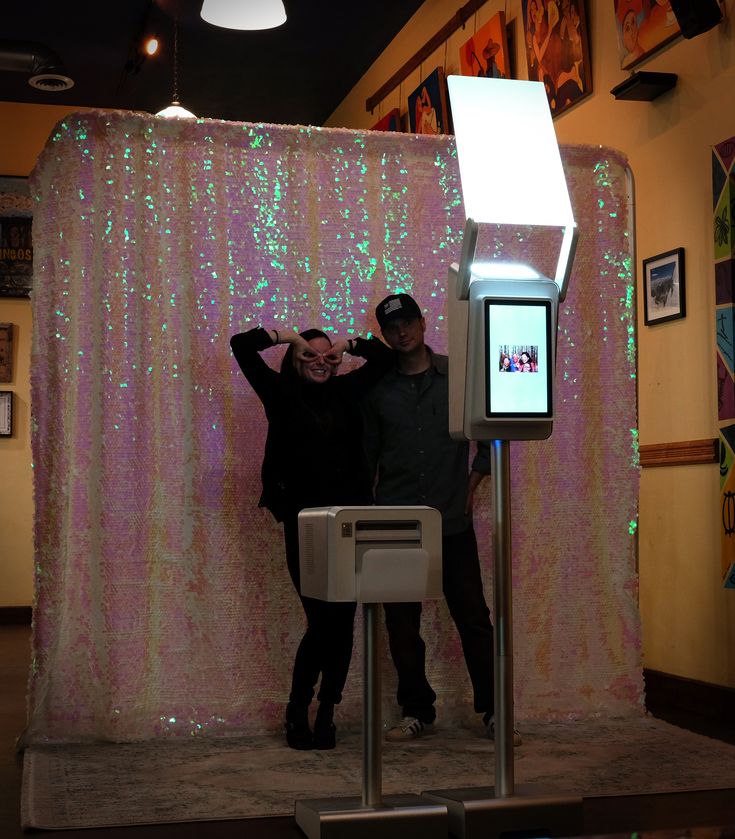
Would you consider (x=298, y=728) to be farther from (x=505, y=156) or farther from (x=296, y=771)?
(x=505, y=156)

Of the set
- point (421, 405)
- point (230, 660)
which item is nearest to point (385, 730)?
point (230, 660)

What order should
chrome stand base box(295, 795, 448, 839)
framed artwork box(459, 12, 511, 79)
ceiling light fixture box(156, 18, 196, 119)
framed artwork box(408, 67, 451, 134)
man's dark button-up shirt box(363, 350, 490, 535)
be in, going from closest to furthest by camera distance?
chrome stand base box(295, 795, 448, 839) < man's dark button-up shirt box(363, 350, 490, 535) < framed artwork box(459, 12, 511, 79) < ceiling light fixture box(156, 18, 196, 119) < framed artwork box(408, 67, 451, 134)

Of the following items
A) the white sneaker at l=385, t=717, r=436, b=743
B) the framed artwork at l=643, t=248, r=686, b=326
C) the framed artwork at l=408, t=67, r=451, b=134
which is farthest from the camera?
the framed artwork at l=408, t=67, r=451, b=134

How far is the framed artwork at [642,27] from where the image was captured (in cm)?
420

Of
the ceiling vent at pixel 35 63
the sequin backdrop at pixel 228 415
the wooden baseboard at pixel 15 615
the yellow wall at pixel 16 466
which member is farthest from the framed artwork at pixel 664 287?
the wooden baseboard at pixel 15 615

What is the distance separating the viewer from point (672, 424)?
173 inches

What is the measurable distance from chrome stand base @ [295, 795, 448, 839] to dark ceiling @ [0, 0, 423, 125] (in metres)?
4.77

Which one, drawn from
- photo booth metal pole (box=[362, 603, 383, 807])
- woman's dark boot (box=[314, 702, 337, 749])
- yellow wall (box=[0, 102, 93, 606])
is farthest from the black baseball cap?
yellow wall (box=[0, 102, 93, 606])

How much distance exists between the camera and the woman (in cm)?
358

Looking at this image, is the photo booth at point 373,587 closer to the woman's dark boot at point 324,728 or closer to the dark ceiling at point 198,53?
the woman's dark boot at point 324,728

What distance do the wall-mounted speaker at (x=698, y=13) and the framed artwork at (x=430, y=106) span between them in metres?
2.17

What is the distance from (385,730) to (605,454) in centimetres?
127

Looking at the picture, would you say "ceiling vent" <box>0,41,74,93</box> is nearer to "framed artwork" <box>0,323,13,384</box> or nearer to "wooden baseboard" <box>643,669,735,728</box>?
"framed artwork" <box>0,323,13,384</box>

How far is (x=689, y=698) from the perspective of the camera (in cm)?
422
